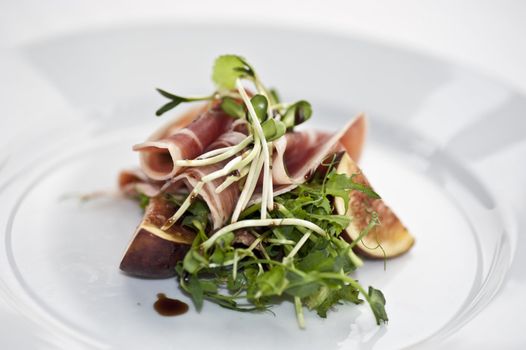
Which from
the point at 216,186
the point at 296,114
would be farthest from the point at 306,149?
the point at 216,186

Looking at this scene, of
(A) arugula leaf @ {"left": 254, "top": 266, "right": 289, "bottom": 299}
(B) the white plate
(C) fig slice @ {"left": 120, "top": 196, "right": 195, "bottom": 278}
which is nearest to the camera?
(A) arugula leaf @ {"left": 254, "top": 266, "right": 289, "bottom": 299}

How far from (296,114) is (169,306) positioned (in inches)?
48.0

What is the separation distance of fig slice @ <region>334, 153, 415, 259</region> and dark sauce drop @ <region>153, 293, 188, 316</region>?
841 millimetres

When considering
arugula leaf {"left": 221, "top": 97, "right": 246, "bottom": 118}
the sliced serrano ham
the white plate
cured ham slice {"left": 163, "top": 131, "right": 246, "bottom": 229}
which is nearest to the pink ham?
the sliced serrano ham

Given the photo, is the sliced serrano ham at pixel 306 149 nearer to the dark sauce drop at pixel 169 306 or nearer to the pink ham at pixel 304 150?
the pink ham at pixel 304 150

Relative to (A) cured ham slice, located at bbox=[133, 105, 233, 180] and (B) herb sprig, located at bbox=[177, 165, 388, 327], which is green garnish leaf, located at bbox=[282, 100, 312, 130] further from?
(B) herb sprig, located at bbox=[177, 165, 388, 327]

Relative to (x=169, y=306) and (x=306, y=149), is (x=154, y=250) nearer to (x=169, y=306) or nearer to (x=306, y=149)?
(x=169, y=306)

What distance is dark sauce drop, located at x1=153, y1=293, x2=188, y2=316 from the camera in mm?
2893

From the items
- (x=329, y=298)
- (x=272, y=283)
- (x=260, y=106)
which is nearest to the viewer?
(x=272, y=283)

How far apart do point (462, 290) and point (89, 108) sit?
8.59 feet

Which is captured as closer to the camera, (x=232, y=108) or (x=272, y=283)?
(x=272, y=283)

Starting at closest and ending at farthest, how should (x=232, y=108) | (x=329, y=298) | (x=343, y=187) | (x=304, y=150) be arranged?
(x=329, y=298)
(x=343, y=187)
(x=232, y=108)
(x=304, y=150)

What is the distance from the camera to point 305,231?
116 inches

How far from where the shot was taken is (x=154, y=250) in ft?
9.68
